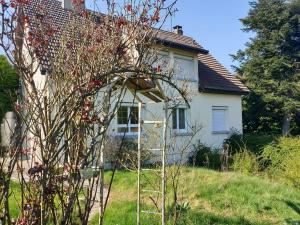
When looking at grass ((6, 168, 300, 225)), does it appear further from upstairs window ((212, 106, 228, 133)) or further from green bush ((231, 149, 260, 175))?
upstairs window ((212, 106, 228, 133))

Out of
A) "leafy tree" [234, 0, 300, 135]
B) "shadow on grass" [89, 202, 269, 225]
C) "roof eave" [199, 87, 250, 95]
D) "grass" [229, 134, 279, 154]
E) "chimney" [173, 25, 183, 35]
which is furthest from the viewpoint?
"leafy tree" [234, 0, 300, 135]

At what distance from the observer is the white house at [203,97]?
17.5m

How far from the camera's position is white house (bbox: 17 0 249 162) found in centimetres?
1747

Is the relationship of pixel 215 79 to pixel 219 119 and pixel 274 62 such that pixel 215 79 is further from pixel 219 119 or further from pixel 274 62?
pixel 274 62

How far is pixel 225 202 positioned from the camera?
844 centimetres

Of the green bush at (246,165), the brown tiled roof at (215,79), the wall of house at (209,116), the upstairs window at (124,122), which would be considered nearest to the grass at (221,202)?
the green bush at (246,165)

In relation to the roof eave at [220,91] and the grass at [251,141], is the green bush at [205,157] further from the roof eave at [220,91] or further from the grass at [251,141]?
the roof eave at [220,91]

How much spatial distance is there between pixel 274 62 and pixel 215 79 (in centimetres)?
687

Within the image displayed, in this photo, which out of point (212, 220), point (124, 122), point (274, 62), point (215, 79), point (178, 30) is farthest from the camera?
point (274, 62)

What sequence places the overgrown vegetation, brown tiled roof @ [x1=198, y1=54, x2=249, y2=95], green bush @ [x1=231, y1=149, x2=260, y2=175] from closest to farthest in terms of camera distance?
1. the overgrown vegetation
2. green bush @ [x1=231, y1=149, x2=260, y2=175]
3. brown tiled roof @ [x1=198, y1=54, x2=249, y2=95]

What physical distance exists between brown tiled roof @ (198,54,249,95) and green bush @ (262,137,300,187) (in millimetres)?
5269

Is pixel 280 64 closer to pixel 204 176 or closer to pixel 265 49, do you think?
pixel 265 49

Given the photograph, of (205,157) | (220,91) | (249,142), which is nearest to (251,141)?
(249,142)

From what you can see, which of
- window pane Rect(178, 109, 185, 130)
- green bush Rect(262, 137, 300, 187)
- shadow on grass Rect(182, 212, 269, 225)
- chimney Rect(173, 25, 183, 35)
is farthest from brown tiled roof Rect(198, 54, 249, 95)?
shadow on grass Rect(182, 212, 269, 225)
